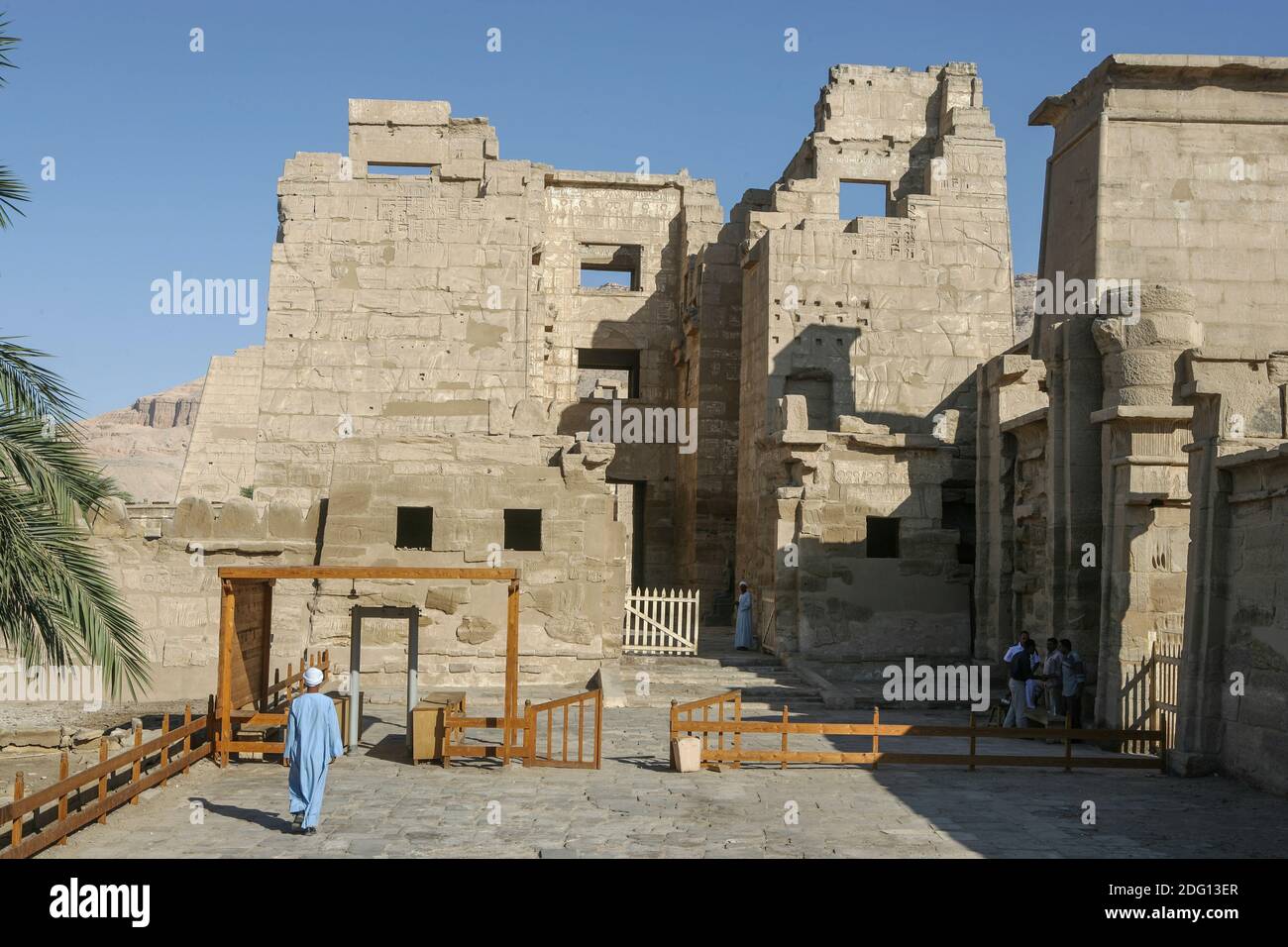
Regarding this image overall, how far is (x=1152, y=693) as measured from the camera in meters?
14.4

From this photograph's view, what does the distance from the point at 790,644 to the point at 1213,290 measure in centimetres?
813

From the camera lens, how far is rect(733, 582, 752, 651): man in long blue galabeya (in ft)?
73.2

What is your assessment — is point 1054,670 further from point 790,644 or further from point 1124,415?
point 790,644

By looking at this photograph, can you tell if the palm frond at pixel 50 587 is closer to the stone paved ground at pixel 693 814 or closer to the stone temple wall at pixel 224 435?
the stone paved ground at pixel 693 814

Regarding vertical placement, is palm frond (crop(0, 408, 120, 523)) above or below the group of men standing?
above

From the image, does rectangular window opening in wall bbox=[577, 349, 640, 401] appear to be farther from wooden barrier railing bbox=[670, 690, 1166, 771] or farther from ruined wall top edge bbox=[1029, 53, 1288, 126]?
wooden barrier railing bbox=[670, 690, 1166, 771]

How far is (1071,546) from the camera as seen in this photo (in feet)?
53.8

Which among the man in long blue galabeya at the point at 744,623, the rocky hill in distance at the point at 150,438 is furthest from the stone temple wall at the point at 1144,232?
the rocky hill in distance at the point at 150,438

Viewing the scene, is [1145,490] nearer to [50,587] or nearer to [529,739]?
[529,739]

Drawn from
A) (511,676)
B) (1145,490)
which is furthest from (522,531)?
(1145,490)

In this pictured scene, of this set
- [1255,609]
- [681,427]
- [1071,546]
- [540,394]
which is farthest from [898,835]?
[681,427]

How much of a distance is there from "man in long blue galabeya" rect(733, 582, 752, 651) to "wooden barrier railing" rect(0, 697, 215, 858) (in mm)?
11011

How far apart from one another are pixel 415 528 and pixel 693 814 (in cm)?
1046

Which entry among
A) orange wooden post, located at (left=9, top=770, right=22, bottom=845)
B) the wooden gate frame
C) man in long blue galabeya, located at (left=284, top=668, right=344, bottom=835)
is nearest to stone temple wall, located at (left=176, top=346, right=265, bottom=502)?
the wooden gate frame
